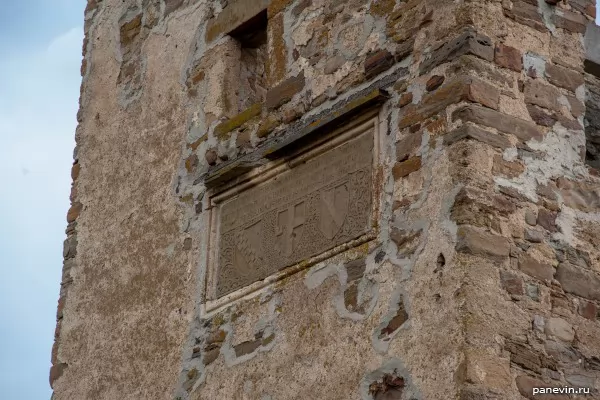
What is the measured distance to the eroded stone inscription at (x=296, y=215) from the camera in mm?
6719

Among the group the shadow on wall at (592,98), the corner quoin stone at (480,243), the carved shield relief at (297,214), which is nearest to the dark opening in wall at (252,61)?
the carved shield relief at (297,214)

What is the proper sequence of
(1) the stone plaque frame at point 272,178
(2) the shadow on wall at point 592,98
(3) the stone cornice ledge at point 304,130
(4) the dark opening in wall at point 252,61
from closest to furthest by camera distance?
1. (1) the stone plaque frame at point 272,178
2. (3) the stone cornice ledge at point 304,130
3. (2) the shadow on wall at point 592,98
4. (4) the dark opening in wall at point 252,61

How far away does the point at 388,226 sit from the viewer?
21.2ft

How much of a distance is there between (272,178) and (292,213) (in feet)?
0.92

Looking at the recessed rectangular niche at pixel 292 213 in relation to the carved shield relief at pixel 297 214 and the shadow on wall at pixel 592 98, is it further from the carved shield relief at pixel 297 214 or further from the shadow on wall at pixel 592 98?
the shadow on wall at pixel 592 98

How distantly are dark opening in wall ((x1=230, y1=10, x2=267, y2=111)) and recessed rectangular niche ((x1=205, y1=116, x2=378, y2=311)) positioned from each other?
0.66 meters

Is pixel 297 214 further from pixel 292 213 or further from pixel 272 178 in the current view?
pixel 272 178

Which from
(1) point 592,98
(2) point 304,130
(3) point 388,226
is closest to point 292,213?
(2) point 304,130

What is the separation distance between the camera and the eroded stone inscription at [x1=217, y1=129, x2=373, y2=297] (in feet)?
22.0

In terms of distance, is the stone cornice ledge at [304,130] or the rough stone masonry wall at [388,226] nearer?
Result: the rough stone masonry wall at [388,226]

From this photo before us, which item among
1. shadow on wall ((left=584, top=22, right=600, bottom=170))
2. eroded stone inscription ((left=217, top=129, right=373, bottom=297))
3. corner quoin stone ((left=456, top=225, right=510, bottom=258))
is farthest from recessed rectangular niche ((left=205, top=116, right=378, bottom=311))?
shadow on wall ((left=584, top=22, right=600, bottom=170))

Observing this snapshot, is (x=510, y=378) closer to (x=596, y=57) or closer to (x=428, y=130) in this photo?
(x=428, y=130)

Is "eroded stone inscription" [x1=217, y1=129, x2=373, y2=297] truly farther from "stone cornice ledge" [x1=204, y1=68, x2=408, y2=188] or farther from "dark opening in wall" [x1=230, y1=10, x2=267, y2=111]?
"dark opening in wall" [x1=230, y1=10, x2=267, y2=111]

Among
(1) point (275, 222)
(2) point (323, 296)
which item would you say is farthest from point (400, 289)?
(1) point (275, 222)
